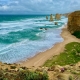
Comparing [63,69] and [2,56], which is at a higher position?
[63,69]

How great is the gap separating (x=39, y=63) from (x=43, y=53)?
16.0 feet

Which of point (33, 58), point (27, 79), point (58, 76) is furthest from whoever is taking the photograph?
point (33, 58)

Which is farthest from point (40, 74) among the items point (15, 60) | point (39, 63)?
point (15, 60)

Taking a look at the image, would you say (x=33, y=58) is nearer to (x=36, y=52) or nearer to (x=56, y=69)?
(x=36, y=52)

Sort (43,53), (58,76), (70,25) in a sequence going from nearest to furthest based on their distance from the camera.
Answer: (58,76) → (43,53) → (70,25)

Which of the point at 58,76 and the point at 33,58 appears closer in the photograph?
the point at 58,76

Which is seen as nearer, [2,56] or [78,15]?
[2,56]

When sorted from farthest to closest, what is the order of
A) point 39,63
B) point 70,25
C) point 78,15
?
point 70,25 < point 78,15 < point 39,63

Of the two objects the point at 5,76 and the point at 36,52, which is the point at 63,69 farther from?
the point at 36,52

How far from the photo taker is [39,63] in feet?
74.6

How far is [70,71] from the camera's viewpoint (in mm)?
12578

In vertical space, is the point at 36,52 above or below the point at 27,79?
below

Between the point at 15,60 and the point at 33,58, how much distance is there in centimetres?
238

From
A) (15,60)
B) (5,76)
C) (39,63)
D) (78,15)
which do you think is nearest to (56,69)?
(5,76)
